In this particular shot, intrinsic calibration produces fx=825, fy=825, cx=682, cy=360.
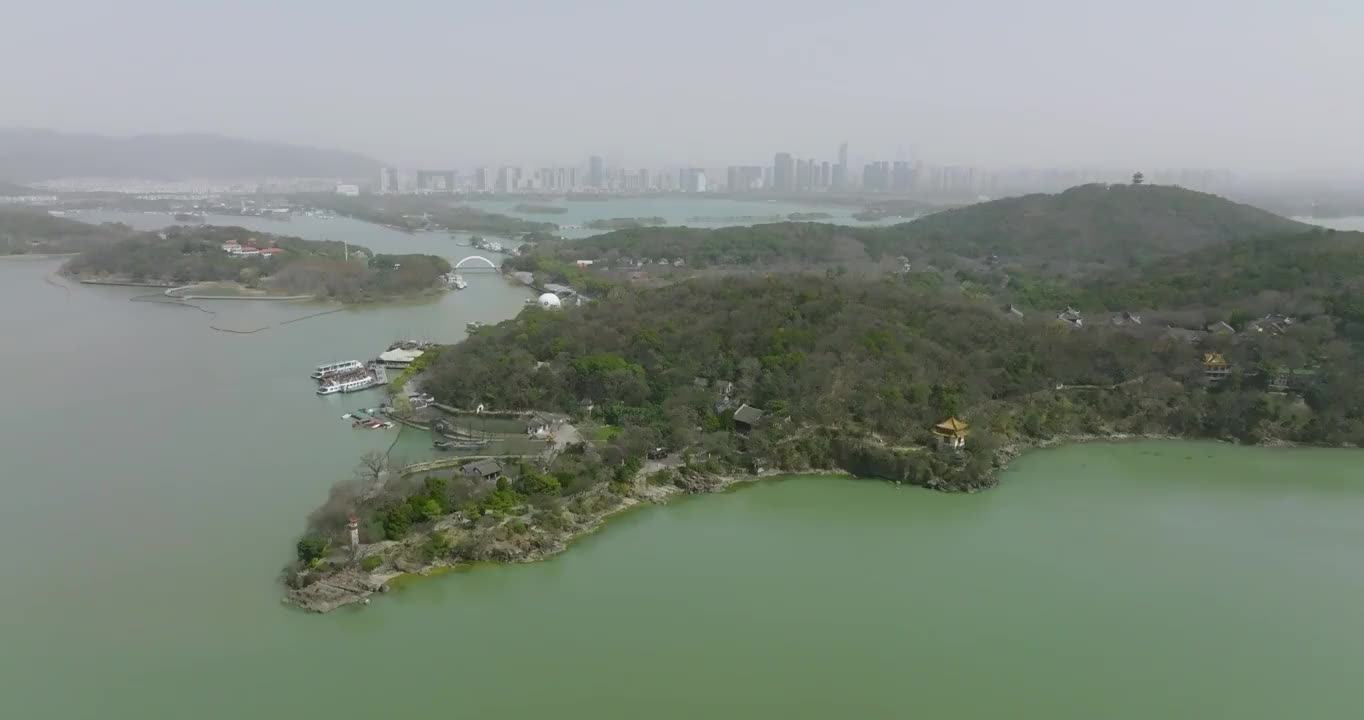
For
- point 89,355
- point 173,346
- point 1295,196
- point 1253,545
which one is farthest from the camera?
point 1295,196

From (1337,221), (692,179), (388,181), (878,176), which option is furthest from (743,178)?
(1337,221)

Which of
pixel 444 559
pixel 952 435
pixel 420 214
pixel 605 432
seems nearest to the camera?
pixel 444 559

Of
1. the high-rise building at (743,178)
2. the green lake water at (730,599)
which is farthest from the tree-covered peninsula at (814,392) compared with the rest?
the high-rise building at (743,178)

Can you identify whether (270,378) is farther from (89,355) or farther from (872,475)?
(872,475)

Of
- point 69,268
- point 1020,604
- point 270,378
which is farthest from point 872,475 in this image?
point 69,268

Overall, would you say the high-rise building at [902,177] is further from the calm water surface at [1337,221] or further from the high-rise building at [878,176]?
the calm water surface at [1337,221]

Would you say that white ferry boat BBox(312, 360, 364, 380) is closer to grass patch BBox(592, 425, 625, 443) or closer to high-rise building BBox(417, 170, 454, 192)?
grass patch BBox(592, 425, 625, 443)

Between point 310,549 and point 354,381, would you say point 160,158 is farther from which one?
point 310,549
